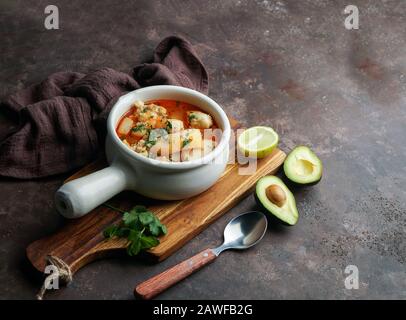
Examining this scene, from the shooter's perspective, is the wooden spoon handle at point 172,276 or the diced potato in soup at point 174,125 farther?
the diced potato in soup at point 174,125

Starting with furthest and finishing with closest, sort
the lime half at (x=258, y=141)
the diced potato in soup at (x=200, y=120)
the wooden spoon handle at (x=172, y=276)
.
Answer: the lime half at (x=258, y=141) → the diced potato in soup at (x=200, y=120) → the wooden spoon handle at (x=172, y=276)

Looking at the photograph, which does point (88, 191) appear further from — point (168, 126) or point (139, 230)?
point (168, 126)

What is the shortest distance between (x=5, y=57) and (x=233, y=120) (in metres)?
1.11

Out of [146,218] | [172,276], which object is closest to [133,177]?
[146,218]

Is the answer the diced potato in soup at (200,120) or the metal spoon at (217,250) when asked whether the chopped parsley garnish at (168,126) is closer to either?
the diced potato in soup at (200,120)

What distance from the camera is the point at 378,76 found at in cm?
295

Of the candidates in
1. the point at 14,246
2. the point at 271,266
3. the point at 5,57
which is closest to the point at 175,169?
the point at 271,266

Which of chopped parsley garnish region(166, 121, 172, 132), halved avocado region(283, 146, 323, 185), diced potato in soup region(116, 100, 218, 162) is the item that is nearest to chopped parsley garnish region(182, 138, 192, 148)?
diced potato in soup region(116, 100, 218, 162)

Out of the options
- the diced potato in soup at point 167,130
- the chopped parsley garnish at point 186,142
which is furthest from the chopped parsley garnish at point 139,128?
the chopped parsley garnish at point 186,142

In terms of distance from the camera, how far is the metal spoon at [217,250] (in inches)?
75.9

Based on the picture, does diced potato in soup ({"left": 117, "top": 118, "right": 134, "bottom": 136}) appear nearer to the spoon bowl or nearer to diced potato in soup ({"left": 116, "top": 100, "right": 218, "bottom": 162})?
diced potato in soup ({"left": 116, "top": 100, "right": 218, "bottom": 162})

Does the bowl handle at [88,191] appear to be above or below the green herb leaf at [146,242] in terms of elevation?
above

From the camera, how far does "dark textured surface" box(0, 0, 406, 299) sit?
2.05 metres

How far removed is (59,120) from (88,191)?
43 centimetres
